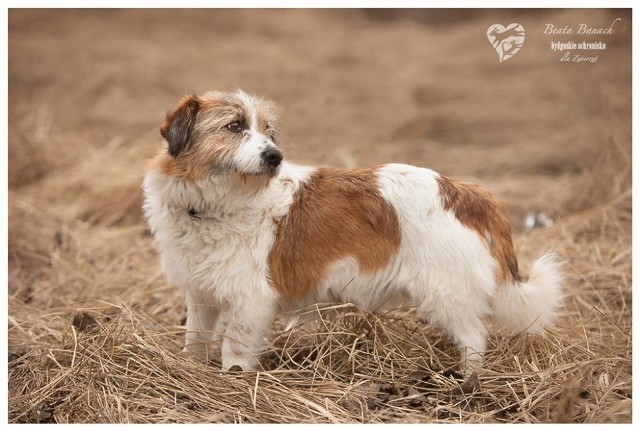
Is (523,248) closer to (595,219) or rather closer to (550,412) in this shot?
(595,219)

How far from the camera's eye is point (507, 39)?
226 inches

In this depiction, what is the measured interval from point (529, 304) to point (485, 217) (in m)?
0.61

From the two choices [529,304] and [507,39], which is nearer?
[529,304]

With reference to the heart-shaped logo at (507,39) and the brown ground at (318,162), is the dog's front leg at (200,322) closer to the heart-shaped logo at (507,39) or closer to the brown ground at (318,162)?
the brown ground at (318,162)

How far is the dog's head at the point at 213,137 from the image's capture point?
3963 mm

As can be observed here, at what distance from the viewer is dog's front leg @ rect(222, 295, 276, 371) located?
13.6ft

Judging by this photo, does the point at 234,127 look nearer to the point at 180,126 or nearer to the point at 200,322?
the point at 180,126

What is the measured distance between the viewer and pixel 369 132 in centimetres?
1092

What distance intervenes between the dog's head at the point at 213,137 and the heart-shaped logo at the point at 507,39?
8.38ft

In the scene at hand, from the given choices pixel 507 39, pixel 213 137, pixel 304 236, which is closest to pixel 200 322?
pixel 304 236

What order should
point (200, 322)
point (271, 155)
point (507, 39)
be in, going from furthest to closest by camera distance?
point (507, 39), point (200, 322), point (271, 155)

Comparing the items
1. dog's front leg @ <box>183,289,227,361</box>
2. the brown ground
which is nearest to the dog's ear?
dog's front leg @ <box>183,289,227,361</box>
